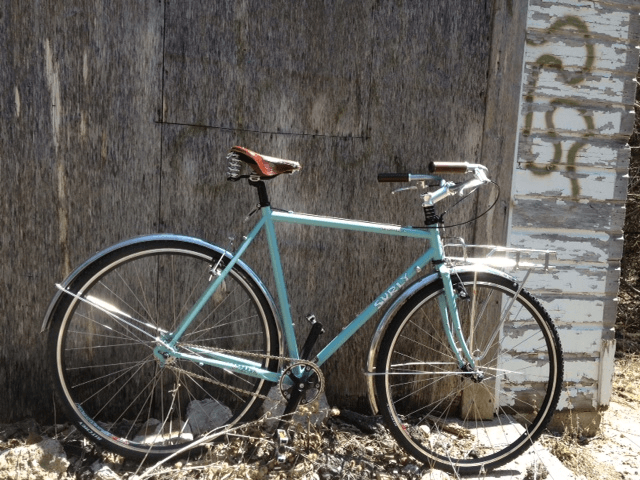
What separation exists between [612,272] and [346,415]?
5.54ft

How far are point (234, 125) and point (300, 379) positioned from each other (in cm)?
126

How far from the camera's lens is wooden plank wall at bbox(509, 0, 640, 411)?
11.0 feet

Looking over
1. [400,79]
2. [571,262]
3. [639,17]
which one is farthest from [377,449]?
[639,17]

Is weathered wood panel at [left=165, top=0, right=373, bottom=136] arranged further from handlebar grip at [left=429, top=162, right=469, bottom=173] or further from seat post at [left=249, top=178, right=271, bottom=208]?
handlebar grip at [left=429, top=162, right=469, bottom=173]

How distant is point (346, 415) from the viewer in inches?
128

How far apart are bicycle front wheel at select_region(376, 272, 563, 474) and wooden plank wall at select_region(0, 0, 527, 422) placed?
283 millimetres

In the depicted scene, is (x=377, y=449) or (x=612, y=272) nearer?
(x=377, y=449)

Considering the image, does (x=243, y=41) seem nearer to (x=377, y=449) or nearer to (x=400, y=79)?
(x=400, y=79)

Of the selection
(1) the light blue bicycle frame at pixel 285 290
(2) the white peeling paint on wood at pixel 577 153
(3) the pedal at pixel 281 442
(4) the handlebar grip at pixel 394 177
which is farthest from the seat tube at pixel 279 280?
(2) the white peeling paint on wood at pixel 577 153

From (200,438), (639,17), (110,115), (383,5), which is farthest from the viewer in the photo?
(639,17)

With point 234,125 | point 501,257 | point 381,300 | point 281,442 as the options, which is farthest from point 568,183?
point 281,442

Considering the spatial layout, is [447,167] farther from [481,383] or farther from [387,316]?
[481,383]

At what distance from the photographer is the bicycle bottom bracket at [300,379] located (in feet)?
8.95

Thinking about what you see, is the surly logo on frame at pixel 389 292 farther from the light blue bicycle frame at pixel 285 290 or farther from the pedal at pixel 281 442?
the pedal at pixel 281 442
